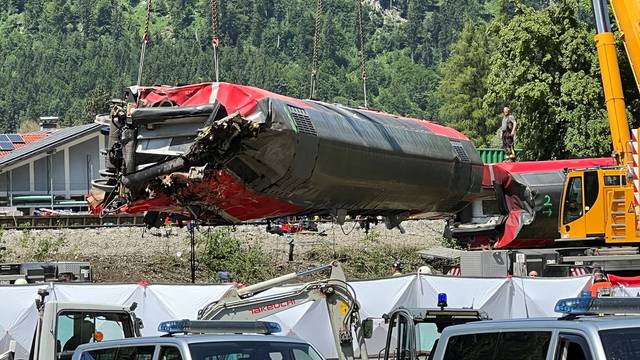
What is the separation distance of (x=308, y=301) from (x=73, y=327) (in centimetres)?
360

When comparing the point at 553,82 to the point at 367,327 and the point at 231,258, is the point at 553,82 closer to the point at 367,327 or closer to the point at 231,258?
the point at 231,258

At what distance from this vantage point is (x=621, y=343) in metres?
7.81

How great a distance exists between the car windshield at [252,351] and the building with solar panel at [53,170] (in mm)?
77221

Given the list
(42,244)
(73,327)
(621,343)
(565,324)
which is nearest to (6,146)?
(42,244)

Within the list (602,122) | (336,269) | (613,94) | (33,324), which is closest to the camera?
(336,269)

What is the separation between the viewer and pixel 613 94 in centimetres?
2239

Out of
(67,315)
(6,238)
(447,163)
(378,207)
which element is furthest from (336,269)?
(6,238)

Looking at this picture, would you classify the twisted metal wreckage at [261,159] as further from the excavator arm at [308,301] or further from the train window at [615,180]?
the train window at [615,180]

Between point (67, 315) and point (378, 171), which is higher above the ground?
point (378, 171)

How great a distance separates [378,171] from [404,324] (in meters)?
2.18

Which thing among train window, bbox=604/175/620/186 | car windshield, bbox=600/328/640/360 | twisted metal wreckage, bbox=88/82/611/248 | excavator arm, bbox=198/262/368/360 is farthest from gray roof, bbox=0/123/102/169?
car windshield, bbox=600/328/640/360

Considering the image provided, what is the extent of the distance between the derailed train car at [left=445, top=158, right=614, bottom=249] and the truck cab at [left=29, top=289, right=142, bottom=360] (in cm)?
812

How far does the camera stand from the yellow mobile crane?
20.8 meters

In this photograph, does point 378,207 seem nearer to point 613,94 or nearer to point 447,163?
point 447,163
